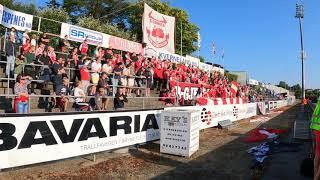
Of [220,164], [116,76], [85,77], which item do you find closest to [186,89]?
[116,76]

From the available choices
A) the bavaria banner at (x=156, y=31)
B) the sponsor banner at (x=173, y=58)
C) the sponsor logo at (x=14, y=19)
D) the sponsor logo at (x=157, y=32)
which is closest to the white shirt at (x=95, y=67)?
the sponsor logo at (x=14, y=19)

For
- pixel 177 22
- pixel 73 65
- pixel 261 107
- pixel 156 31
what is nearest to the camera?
pixel 73 65

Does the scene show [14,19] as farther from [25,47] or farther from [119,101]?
[119,101]

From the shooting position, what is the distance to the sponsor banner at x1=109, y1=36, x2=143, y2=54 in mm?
21781

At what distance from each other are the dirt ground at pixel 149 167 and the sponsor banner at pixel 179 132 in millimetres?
254

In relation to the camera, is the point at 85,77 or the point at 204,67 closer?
the point at 85,77

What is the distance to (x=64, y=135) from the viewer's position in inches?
399

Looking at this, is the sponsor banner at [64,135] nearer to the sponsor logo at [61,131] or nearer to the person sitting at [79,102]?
the sponsor logo at [61,131]

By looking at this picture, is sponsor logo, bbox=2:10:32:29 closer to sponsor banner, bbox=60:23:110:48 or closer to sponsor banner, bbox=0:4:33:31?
sponsor banner, bbox=0:4:33:31

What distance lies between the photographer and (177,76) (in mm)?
22484

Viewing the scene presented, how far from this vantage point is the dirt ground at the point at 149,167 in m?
9.59

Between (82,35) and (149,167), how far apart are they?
1033 cm

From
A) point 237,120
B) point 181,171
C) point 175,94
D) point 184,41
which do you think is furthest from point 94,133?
point 184,41

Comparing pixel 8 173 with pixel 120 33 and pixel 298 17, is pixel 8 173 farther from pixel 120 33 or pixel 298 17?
pixel 298 17
